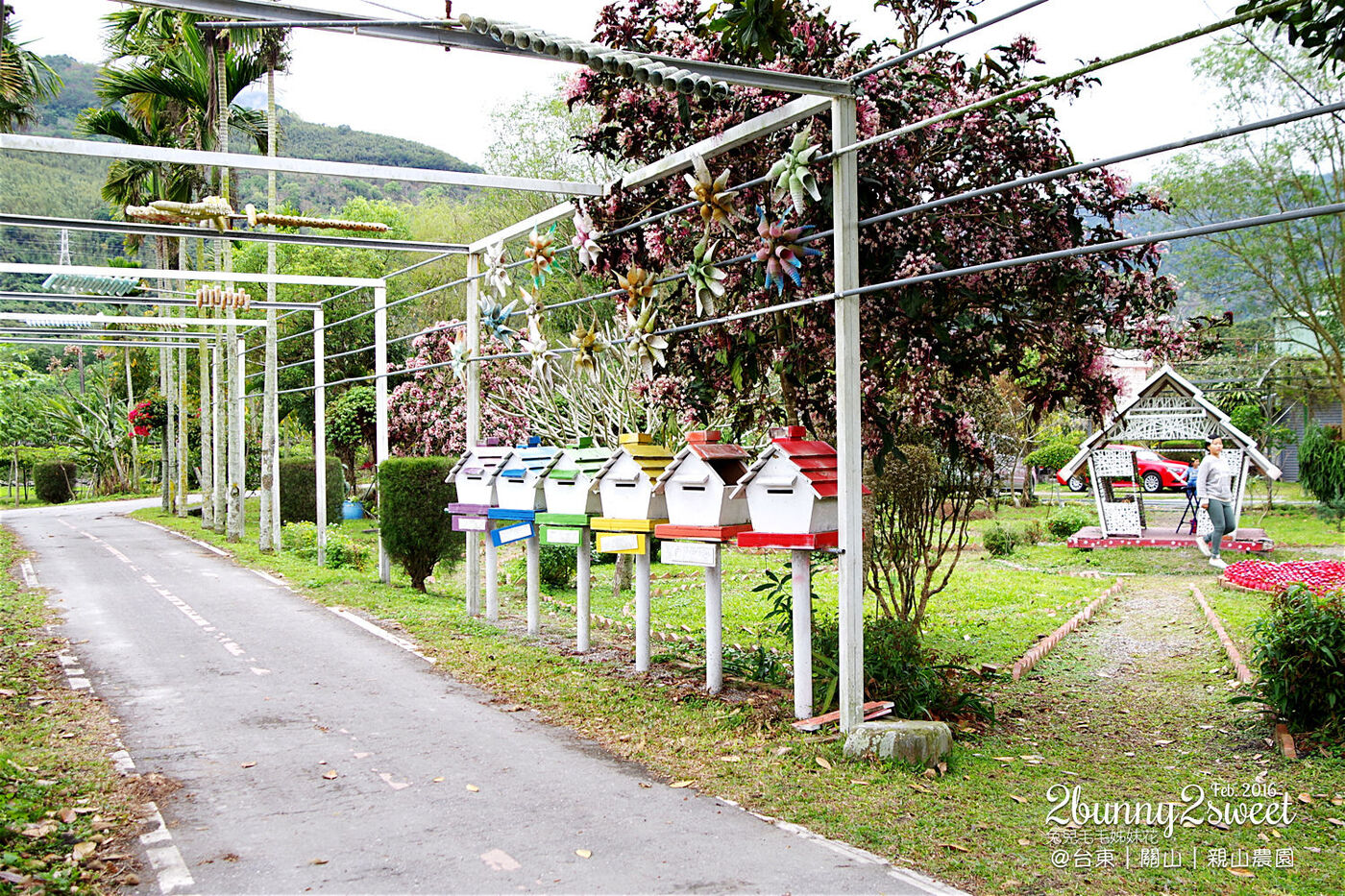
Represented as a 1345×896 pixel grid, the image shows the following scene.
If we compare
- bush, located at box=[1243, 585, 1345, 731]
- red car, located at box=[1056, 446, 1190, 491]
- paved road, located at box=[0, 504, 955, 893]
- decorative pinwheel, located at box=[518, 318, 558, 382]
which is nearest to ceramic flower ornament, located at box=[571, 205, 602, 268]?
decorative pinwheel, located at box=[518, 318, 558, 382]

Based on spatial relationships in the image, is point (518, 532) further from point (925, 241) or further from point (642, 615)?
point (925, 241)

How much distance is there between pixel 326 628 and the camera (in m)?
→ 10.7

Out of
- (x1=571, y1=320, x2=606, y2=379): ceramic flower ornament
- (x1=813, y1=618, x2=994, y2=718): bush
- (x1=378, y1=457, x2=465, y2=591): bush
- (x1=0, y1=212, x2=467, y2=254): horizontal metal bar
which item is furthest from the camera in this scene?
(x1=378, y1=457, x2=465, y2=591): bush

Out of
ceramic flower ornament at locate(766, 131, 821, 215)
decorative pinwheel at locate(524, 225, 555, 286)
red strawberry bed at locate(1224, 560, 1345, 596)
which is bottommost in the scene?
red strawberry bed at locate(1224, 560, 1345, 596)

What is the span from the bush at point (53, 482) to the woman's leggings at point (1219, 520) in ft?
140

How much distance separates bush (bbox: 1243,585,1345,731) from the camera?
6.38 meters

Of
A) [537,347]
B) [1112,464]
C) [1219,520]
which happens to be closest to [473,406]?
[537,347]

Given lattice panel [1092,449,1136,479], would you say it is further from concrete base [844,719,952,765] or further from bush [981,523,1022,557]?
concrete base [844,719,952,765]

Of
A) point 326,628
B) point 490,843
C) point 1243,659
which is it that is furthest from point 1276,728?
point 326,628

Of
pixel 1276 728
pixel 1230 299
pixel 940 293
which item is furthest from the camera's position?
pixel 1230 299

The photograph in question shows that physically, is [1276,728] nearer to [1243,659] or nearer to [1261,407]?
[1243,659]

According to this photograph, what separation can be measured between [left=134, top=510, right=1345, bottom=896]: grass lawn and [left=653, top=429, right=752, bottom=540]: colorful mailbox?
1.25 metres

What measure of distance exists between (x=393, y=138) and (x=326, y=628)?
69603 mm

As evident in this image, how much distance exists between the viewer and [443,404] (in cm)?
2289
